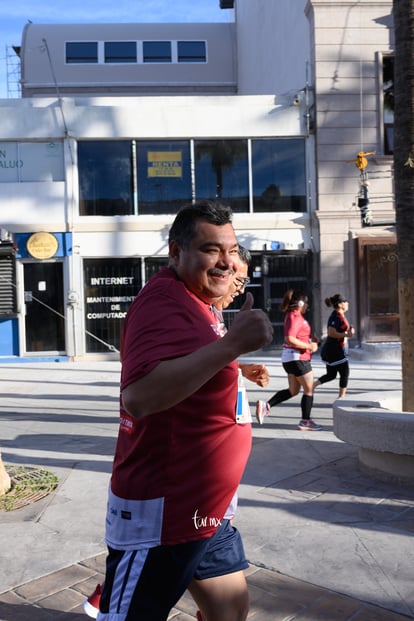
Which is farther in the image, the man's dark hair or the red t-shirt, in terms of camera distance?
the man's dark hair

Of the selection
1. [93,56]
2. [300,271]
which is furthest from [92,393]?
[93,56]

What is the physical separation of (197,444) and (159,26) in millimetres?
30658

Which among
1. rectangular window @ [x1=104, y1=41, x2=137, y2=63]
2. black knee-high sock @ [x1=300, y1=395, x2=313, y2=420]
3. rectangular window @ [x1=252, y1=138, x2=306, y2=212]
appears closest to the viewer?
black knee-high sock @ [x1=300, y1=395, x2=313, y2=420]

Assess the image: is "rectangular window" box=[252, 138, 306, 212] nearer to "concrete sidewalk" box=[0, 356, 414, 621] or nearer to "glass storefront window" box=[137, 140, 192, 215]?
"glass storefront window" box=[137, 140, 192, 215]

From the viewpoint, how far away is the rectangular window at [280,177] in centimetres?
1748

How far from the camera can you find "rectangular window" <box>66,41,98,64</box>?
2869cm

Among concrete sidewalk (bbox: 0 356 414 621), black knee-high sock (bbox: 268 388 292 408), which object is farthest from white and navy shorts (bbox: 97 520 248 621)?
Result: black knee-high sock (bbox: 268 388 292 408)

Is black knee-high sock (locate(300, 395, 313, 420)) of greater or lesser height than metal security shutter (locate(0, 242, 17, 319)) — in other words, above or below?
below

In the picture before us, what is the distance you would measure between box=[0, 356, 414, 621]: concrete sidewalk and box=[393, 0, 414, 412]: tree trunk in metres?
1.17

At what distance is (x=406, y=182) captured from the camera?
19.3 ft

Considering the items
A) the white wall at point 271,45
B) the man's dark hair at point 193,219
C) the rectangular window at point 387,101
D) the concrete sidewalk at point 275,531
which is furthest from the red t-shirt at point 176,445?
the white wall at point 271,45

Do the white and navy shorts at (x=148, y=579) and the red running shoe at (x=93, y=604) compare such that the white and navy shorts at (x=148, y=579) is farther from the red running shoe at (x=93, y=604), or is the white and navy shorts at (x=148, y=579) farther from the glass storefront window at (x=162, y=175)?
the glass storefront window at (x=162, y=175)

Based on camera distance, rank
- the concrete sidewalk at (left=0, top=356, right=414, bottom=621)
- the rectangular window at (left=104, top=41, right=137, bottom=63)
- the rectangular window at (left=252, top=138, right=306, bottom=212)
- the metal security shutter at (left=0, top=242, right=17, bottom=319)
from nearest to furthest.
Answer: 1. the concrete sidewalk at (left=0, top=356, right=414, bottom=621)
2. the metal security shutter at (left=0, top=242, right=17, bottom=319)
3. the rectangular window at (left=252, top=138, right=306, bottom=212)
4. the rectangular window at (left=104, top=41, right=137, bottom=63)

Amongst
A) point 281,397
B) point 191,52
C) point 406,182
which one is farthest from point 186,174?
point 191,52
